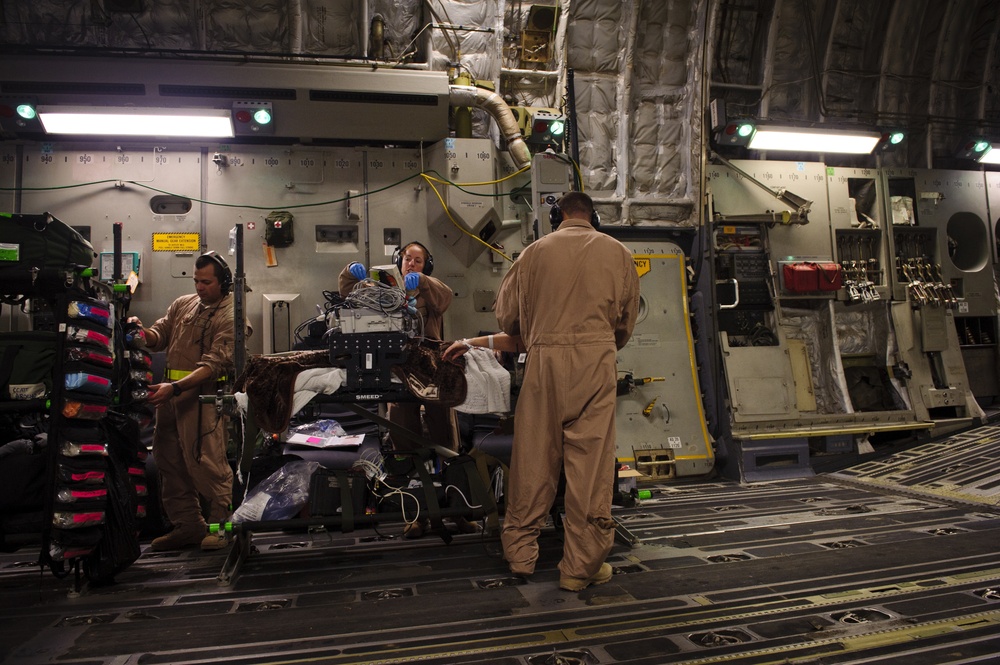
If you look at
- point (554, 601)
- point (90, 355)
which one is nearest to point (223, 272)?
point (90, 355)

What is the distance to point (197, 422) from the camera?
369 cm

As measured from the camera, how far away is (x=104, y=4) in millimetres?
5520

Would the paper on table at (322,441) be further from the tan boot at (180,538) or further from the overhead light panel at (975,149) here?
the overhead light panel at (975,149)

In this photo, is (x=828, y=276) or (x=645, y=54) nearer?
(x=828, y=276)

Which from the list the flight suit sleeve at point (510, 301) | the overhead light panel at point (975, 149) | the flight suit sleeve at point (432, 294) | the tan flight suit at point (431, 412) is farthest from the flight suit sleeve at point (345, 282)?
the overhead light panel at point (975, 149)

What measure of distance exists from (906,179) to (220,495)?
7.17 m

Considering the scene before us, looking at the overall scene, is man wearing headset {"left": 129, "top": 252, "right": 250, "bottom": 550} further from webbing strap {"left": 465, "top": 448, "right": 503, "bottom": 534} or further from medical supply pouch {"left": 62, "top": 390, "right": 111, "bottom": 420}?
webbing strap {"left": 465, "top": 448, "right": 503, "bottom": 534}

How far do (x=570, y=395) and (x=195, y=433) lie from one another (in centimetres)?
230

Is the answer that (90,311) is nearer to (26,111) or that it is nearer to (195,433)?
(195,433)

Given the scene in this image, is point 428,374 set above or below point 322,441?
above

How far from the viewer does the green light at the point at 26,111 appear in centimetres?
492

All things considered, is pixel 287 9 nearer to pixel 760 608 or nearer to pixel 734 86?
pixel 734 86

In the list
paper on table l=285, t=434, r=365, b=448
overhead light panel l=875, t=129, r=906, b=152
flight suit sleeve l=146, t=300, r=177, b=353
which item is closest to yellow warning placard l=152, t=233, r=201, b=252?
flight suit sleeve l=146, t=300, r=177, b=353

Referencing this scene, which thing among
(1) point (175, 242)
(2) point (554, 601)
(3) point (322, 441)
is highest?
(1) point (175, 242)
